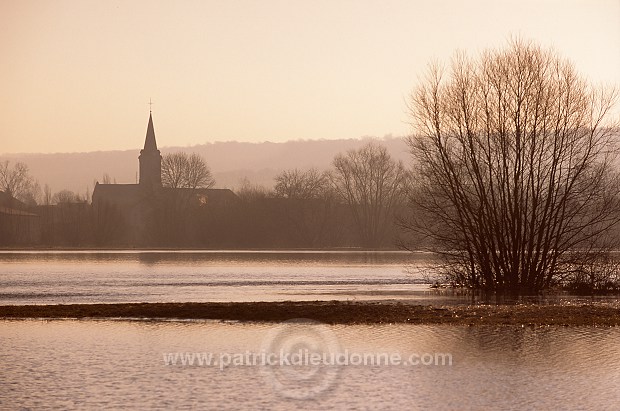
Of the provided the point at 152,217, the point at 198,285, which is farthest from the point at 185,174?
the point at 198,285

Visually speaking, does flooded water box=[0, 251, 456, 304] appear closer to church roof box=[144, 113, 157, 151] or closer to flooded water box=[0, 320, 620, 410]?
flooded water box=[0, 320, 620, 410]

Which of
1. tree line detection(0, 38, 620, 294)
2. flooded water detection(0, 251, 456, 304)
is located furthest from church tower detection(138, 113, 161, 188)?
tree line detection(0, 38, 620, 294)

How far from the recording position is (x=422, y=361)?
2234 cm

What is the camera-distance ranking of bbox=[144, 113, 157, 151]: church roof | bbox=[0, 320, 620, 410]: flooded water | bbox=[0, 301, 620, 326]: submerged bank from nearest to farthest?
bbox=[0, 320, 620, 410]: flooded water
bbox=[0, 301, 620, 326]: submerged bank
bbox=[144, 113, 157, 151]: church roof

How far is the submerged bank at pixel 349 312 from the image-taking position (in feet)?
102

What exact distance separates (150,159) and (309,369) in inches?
7019

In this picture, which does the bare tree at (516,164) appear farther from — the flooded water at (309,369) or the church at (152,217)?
the church at (152,217)

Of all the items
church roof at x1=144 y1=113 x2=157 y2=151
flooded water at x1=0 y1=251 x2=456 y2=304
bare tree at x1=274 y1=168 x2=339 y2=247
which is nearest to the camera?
flooded water at x1=0 y1=251 x2=456 y2=304

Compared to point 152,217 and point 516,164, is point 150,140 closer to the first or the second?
point 152,217

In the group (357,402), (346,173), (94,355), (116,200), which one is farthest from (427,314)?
(116,200)

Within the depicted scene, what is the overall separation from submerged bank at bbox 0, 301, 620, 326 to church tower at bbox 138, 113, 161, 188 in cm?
16078

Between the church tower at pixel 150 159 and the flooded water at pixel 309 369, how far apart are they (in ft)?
550

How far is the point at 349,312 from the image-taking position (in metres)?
32.9

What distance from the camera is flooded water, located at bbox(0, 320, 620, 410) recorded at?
57.1ft
